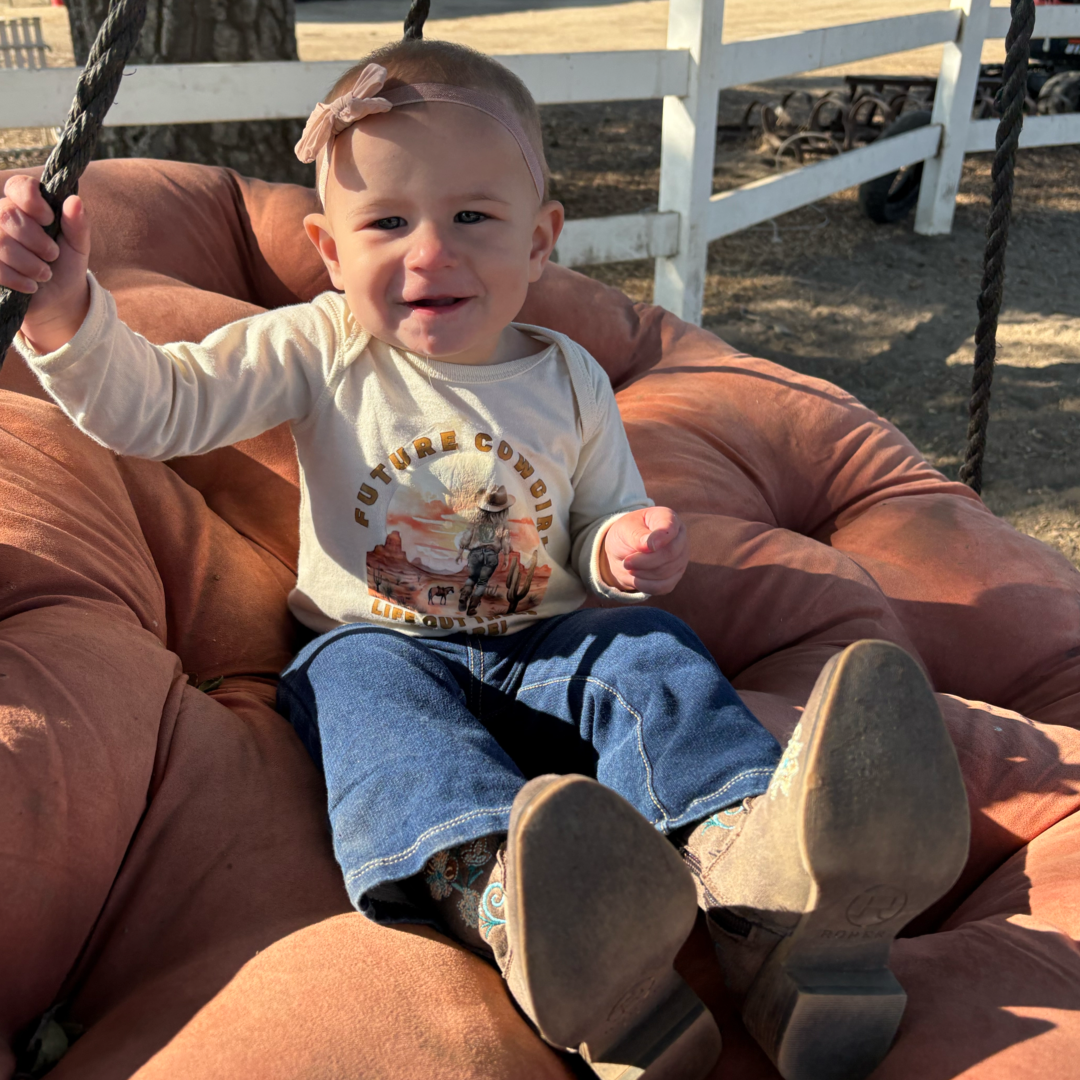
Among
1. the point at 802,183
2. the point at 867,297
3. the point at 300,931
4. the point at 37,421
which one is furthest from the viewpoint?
the point at 867,297

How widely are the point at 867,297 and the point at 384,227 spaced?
3.91 metres

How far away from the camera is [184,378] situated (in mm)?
1187

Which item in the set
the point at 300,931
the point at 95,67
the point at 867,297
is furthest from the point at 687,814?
the point at 867,297

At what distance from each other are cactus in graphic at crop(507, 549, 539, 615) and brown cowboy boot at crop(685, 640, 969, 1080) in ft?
1.51

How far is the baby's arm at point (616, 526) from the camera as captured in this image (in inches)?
48.7

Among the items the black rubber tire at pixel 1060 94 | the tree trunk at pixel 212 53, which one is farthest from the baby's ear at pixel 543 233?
the black rubber tire at pixel 1060 94

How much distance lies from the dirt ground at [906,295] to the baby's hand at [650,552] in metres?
2.08

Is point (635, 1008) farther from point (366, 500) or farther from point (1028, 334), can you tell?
point (1028, 334)

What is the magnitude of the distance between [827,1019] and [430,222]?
876mm

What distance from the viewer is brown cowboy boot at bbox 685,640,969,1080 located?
886mm

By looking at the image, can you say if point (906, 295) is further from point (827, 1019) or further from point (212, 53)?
point (827, 1019)

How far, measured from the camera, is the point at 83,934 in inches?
39.8

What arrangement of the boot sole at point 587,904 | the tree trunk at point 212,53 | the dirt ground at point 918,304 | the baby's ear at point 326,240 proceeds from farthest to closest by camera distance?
the dirt ground at point 918,304 < the tree trunk at point 212,53 < the baby's ear at point 326,240 < the boot sole at point 587,904

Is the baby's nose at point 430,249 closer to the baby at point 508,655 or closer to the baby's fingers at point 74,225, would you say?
the baby at point 508,655
